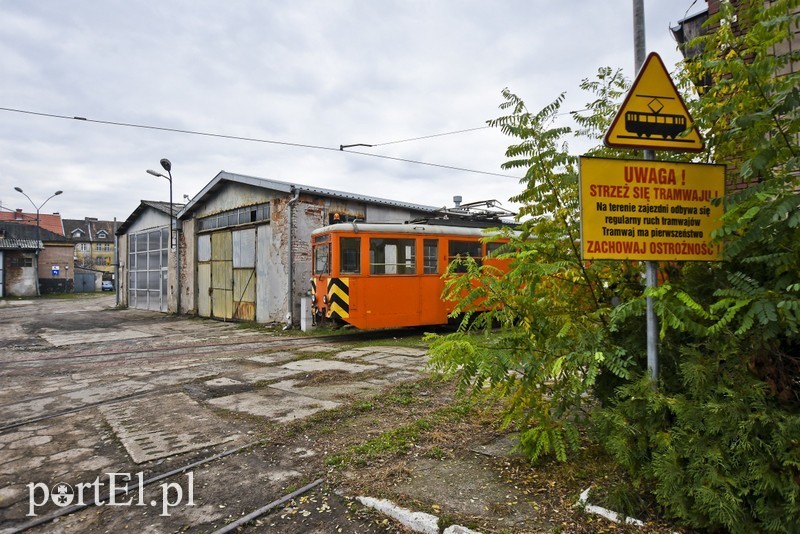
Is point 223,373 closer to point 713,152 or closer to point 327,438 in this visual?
point 327,438

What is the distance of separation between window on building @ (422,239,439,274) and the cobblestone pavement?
261 centimetres

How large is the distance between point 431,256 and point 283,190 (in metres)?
5.95

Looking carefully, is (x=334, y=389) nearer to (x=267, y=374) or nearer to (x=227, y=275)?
(x=267, y=374)

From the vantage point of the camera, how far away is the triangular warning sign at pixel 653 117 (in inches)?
110

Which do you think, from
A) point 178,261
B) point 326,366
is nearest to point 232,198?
point 178,261

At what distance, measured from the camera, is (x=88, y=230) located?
72688 mm

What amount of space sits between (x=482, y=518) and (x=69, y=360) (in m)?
10.3

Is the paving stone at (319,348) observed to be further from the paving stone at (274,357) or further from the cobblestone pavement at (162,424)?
the paving stone at (274,357)

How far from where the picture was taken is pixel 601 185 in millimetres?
2762

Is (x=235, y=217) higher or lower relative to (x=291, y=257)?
higher

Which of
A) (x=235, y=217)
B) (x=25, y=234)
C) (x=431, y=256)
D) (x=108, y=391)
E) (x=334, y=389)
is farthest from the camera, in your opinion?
(x=25, y=234)

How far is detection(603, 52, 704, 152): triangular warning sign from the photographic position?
2807 mm

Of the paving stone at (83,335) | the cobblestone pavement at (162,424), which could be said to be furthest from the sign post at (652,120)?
the paving stone at (83,335)

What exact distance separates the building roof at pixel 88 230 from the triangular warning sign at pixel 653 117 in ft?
269
